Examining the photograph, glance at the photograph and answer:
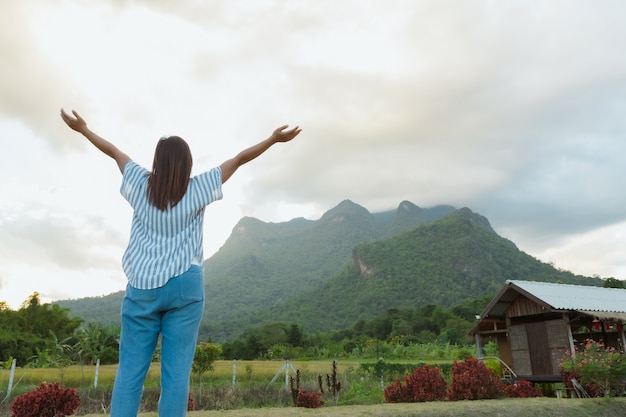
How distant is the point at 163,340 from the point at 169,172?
2.16 feet

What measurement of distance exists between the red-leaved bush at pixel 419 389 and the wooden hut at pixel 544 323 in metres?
5.60

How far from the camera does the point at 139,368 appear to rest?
1.75m

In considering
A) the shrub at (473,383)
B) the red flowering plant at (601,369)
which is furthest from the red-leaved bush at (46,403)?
the red flowering plant at (601,369)

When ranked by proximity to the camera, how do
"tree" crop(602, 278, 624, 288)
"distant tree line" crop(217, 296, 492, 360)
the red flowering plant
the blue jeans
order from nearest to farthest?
the blue jeans → the red flowering plant → "tree" crop(602, 278, 624, 288) → "distant tree line" crop(217, 296, 492, 360)

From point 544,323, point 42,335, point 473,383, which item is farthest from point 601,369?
point 42,335

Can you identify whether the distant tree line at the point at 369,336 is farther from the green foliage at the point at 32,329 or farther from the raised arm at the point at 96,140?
the raised arm at the point at 96,140

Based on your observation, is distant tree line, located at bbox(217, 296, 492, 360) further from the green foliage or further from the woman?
the woman

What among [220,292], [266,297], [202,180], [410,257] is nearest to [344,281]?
[410,257]

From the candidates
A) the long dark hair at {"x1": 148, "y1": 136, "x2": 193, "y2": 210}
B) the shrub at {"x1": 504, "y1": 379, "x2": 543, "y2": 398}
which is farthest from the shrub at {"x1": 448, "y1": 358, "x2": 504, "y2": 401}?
the long dark hair at {"x1": 148, "y1": 136, "x2": 193, "y2": 210}

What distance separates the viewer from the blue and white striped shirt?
1.77 m

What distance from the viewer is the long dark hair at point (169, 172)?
191cm

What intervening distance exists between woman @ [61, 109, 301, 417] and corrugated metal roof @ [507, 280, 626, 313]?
42.8 feet

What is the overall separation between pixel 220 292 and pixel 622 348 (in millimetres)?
79415

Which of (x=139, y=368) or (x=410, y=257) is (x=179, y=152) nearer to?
(x=139, y=368)
